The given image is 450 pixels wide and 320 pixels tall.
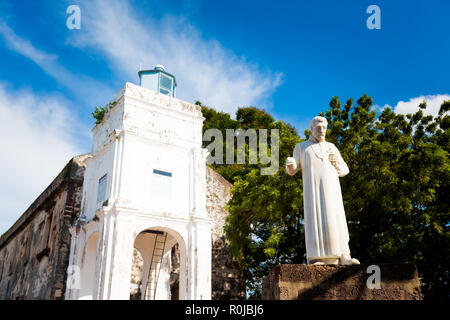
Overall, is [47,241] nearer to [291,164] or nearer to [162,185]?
[162,185]

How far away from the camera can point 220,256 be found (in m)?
14.3

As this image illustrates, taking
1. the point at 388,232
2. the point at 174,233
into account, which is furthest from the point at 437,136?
the point at 174,233

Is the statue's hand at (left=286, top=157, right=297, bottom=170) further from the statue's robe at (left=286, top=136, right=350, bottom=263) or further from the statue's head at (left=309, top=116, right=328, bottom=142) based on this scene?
the statue's head at (left=309, top=116, right=328, bottom=142)

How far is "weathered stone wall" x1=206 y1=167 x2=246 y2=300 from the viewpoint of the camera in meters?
13.9

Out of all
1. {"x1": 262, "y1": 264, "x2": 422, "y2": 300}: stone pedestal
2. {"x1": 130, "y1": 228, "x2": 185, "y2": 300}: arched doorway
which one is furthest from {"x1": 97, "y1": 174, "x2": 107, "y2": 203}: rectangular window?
{"x1": 262, "y1": 264, "x2": 422, "y2": 300}: stone pedestal

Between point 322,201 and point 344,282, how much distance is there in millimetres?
Answer: 932

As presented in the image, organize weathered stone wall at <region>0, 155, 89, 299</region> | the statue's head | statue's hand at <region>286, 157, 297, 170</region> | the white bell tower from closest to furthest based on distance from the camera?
statue's hand at <region>286, 157, 297, 170</region>
the statue's head
the white bell tower
weathered stone wall at <region>0, 155, 89, 299</region>

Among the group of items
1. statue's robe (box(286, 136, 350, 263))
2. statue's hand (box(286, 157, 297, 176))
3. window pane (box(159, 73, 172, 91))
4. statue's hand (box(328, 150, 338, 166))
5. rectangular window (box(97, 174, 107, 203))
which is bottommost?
statue's robe (box(286, 136, 350, 263))

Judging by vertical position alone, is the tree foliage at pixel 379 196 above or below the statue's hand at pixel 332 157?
above

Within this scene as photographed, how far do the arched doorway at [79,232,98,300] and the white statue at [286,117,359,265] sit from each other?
8.45m

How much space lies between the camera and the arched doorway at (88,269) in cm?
1091

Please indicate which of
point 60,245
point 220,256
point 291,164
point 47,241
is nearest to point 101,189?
point 60,245

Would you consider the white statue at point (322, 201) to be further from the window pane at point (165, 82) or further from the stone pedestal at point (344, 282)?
the window pane at point (165, 82)

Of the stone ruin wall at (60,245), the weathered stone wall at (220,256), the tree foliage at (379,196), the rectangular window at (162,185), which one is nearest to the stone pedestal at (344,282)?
the tree foliage at (379,196)
